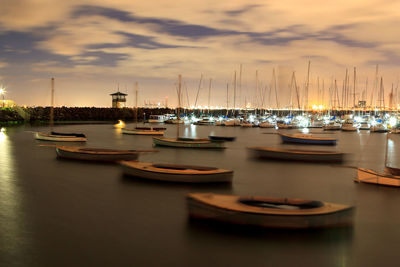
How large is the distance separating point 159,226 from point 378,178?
11.2 metres

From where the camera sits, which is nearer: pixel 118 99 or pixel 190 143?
pixel 190 143

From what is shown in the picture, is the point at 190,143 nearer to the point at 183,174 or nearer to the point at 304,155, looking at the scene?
the point at 304,155

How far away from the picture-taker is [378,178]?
1842 cm

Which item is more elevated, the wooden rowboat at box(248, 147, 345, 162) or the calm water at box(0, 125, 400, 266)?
the wooden rowboat at box(248, 147, 345, 162)

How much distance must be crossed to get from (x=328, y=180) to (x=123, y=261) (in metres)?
14.7

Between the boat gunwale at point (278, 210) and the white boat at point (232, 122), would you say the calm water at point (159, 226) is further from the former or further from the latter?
the white boat at point (232, 122)

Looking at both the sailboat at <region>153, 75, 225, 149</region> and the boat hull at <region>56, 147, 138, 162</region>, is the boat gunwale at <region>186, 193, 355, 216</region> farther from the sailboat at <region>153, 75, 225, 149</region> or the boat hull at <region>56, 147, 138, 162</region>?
the sailboat at <region>153, 75, 225, 149</region>

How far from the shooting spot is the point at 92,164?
2505 cm

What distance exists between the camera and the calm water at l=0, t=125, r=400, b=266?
1066cm

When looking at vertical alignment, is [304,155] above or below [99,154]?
below

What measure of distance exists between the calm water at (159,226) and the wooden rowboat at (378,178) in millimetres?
319

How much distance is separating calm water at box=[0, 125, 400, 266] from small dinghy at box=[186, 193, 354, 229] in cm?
41

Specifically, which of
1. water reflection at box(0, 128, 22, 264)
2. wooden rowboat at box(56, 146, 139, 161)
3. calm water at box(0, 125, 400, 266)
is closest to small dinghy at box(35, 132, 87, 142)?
wooden rowboat at box(56, 146, 139, 161)

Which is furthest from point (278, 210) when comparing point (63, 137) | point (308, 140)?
point (63, 137)
